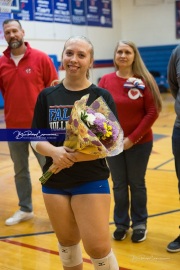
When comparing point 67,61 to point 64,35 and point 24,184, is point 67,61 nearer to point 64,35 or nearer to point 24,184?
point 24,184

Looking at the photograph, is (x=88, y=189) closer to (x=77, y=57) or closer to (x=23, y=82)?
(x=77, y=57)

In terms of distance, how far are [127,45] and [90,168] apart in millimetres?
1394

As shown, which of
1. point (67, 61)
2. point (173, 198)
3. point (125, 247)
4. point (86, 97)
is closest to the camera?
point (86, 97)

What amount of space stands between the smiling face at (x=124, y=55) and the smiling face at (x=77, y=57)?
39.7 inches

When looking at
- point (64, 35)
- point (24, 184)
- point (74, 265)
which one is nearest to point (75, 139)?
point (74, 265)

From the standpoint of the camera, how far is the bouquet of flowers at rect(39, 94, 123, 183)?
74.4 inches

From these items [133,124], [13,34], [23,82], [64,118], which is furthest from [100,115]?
[13,34]

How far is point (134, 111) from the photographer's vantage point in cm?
316

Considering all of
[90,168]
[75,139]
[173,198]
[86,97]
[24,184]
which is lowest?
[173,198]

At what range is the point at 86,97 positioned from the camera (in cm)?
195

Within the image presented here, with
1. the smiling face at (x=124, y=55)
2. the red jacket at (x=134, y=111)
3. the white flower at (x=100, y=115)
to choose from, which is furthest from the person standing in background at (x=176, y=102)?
the white flower at (x=100, y=115)

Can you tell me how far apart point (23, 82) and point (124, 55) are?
41.1 inches

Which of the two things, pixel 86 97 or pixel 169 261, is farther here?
pixel 169 261

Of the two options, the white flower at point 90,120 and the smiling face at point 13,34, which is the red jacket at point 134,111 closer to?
the smiling face at point 13,34
